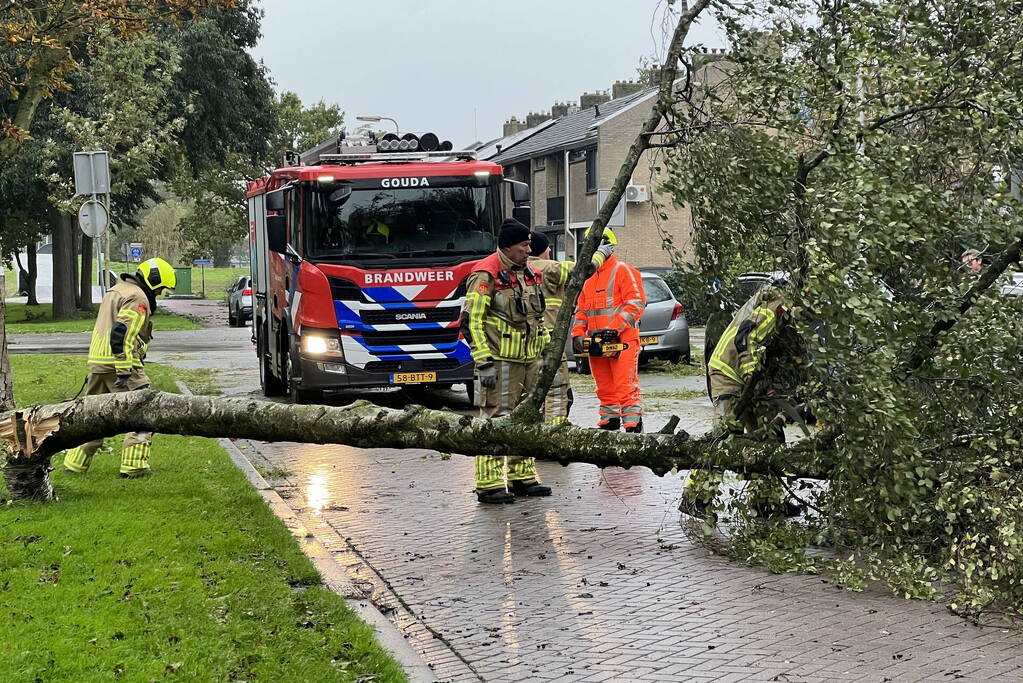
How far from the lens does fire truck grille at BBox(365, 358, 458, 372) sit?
13.1 metres

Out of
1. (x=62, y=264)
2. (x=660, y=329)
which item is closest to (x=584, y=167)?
(x=62, y=264)

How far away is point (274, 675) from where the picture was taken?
4980 mm

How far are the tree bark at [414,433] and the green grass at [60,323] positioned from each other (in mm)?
23276

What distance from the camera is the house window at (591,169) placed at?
1734 inches

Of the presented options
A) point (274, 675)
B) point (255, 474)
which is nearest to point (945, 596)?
point (274, 675)

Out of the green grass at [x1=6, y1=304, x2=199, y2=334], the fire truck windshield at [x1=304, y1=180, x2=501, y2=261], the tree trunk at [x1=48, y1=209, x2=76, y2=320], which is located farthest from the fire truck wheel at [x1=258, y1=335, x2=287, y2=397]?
the tree trunk at [x1=48, y1=209, x2=76, y2=320]

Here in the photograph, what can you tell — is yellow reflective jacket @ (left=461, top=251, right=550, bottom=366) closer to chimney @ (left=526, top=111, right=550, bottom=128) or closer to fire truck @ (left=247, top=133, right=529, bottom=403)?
fire truck @ (left=247, top=133, right=529, bottom=403)

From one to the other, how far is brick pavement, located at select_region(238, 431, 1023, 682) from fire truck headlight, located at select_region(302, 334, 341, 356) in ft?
13.0

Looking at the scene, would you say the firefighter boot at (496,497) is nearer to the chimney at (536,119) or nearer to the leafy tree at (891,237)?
the leafy tree at (891,237)

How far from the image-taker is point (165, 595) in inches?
236

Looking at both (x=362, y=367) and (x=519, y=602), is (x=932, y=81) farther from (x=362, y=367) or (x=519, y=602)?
(x=362, y=367)

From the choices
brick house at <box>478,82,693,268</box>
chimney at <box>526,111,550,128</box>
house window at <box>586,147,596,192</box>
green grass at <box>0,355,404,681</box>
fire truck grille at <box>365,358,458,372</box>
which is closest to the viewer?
green grass at <box>0,355,404,681</box>

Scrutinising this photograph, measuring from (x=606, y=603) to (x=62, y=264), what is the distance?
3173cm

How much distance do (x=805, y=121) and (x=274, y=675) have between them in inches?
140
